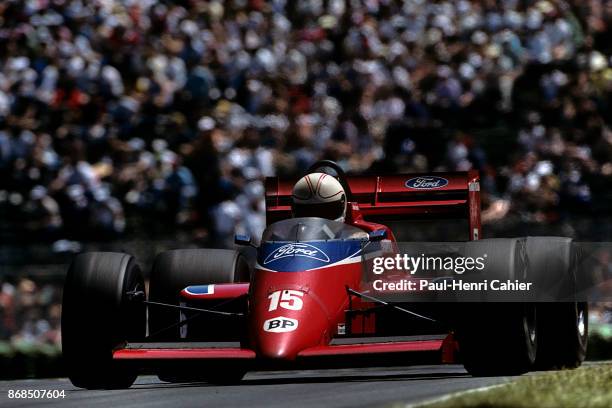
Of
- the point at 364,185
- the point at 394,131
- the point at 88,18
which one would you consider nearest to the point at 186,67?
the point at 88,18

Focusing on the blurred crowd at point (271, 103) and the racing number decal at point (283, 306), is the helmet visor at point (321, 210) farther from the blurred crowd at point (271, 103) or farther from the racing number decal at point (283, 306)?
the blurred crowd at point (271, 103)

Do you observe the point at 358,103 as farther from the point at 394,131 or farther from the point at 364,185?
the point at 364,185

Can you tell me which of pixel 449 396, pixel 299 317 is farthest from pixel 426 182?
pixel 449 396

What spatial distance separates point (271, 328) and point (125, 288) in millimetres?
1261

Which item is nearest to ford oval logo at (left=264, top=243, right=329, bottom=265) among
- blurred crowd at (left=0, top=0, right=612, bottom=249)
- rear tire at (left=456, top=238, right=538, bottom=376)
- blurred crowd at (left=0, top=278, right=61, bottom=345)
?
rear tire at (left=456, top=238, right=538, bottom=376)

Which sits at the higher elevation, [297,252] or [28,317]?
[297,252]

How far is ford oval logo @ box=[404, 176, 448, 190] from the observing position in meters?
12.0

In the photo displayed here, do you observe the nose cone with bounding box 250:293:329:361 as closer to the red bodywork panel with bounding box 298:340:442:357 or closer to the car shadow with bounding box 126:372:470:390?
the red bodywork panel with bounding box 298:340:442:357

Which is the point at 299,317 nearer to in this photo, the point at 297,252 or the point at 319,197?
the point at 297,252

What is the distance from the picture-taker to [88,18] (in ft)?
66.5

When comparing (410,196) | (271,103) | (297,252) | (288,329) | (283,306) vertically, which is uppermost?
(271,103)

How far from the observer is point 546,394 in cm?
766

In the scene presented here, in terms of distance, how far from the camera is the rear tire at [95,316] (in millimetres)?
9344

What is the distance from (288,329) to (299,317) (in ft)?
0.45
